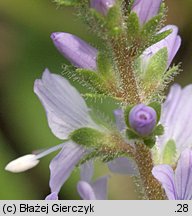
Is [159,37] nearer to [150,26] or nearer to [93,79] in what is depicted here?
[150,26]

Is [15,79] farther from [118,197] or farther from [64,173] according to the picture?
[64,173]

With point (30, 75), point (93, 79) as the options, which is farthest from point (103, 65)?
point (30, 75)

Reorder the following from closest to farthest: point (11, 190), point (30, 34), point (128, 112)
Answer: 1. point (128, 112)
2. point (11, 190)
3. point (30, 34)

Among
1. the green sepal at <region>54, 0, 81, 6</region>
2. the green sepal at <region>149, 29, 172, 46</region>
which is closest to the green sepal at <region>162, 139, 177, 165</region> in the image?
the green sepal at <region>149, 29, 172, 46</region>

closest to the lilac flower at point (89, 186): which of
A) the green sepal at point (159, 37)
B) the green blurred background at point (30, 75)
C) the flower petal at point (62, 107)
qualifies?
the flower petal at point (62, 107)
